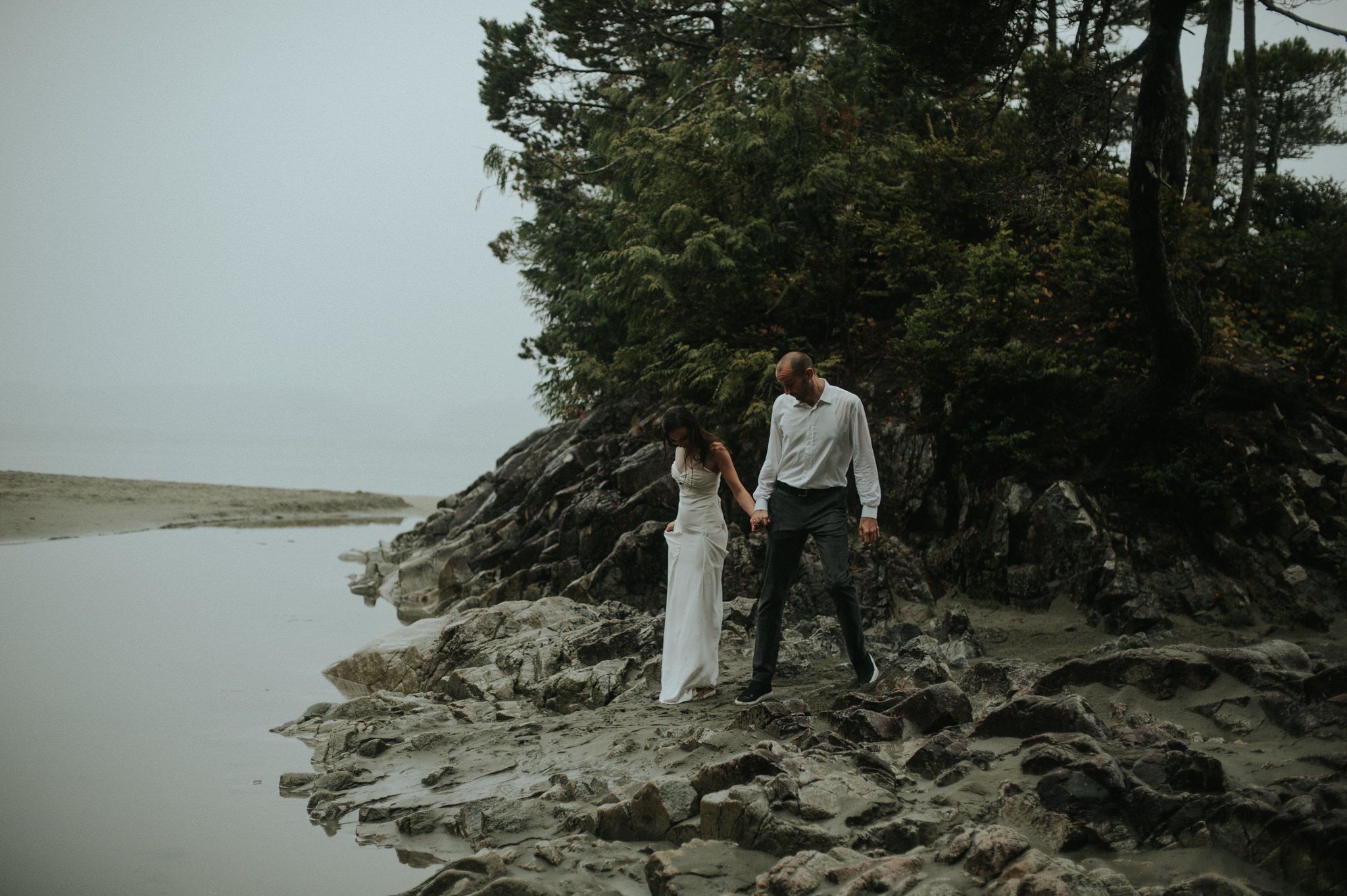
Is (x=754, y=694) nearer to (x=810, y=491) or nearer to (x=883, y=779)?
(x=810, y=491)

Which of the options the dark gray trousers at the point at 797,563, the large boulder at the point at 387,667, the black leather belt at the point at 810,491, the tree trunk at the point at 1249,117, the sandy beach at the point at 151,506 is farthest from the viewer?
the sandy beach at the point at 151,506

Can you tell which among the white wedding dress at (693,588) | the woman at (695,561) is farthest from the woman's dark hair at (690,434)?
the white wedding dress at (693,588)

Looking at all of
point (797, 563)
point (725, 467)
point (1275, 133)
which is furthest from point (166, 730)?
point (1275, 133)

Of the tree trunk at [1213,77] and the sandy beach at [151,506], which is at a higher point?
the tree trunk at [1213,77]

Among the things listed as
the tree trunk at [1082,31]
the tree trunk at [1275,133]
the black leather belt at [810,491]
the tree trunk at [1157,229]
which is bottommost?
the black leather belt at [810,491]

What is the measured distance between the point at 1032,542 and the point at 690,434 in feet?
15.3

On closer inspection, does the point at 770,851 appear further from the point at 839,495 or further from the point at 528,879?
the point at 839,495

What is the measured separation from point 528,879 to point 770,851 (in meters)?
1.17

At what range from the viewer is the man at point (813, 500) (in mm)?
5918

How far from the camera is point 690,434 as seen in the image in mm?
6539

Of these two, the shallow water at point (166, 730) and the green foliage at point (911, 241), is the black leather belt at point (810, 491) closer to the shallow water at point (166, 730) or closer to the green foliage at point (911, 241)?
the shallow water at point (166, 730)

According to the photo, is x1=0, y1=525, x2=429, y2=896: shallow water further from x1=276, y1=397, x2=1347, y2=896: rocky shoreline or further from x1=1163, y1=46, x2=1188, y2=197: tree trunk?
x1=1163, y1=46, x2=1188, y2=197: tree trunk

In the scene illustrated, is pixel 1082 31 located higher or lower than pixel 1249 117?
lower

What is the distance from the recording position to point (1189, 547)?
851 cm
